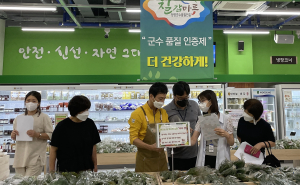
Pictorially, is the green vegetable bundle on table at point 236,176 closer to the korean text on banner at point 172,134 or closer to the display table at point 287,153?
the korean text on banner at point 172,134

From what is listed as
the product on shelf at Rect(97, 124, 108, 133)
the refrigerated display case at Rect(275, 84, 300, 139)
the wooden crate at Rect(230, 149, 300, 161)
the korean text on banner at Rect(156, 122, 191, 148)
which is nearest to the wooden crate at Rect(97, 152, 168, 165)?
the product on shelf at Rect(97, 124, 108, 133)

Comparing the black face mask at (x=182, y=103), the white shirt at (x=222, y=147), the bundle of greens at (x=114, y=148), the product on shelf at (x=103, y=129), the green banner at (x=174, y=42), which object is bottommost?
the bundle of greens at (x=114, y=148)

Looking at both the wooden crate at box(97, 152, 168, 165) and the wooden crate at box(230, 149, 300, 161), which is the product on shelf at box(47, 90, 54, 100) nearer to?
the wooden crate at box(97, 152, 168, 165)

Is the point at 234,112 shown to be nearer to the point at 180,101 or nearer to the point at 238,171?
the point at 180,101

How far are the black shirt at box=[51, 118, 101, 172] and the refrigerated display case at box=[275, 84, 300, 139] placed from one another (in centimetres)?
715

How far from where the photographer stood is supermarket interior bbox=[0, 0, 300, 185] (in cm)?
231

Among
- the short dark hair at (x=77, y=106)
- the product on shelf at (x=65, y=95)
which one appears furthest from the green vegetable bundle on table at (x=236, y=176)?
the product on shelf at (x=65, y=95)

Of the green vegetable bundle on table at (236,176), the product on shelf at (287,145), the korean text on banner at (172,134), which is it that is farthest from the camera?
the product on shelf at (287,145)

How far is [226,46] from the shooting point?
9469 millimetres

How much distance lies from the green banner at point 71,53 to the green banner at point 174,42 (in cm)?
658

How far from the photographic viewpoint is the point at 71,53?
9.27 m

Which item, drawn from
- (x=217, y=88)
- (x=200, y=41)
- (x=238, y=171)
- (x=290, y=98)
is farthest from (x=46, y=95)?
(x=290, y=98)

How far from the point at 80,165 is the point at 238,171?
59.2 inches

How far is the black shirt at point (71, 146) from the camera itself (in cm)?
240
